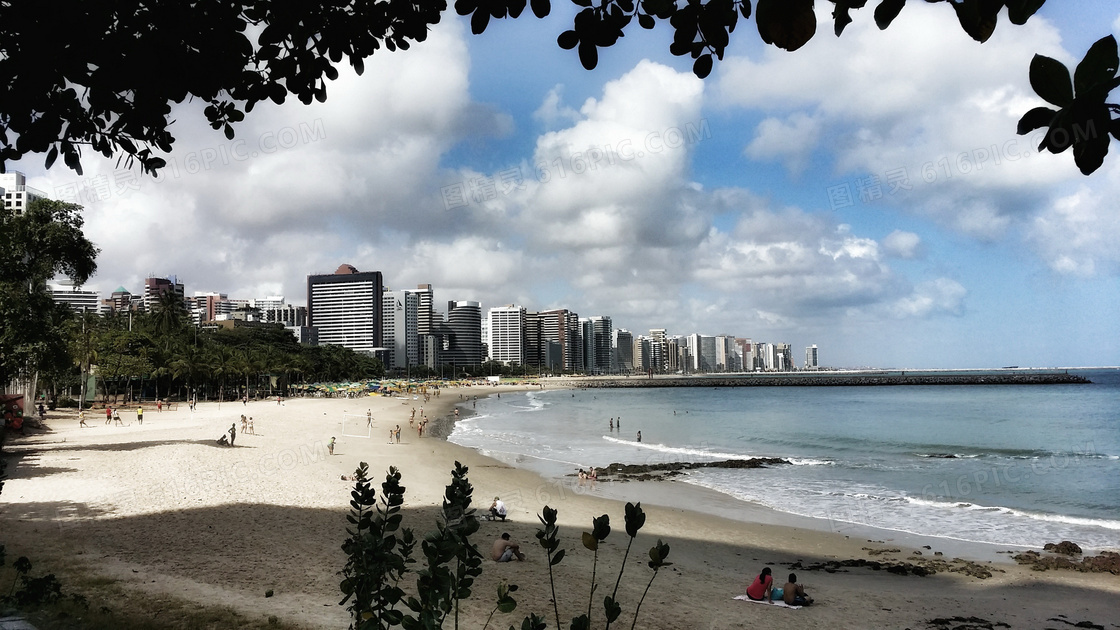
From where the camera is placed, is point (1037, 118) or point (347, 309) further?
point (347, 309)

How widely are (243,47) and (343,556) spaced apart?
991 cm

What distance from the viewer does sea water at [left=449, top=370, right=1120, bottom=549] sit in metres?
17.5

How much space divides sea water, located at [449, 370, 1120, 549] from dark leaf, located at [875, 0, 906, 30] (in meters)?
17.5

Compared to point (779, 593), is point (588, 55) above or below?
above

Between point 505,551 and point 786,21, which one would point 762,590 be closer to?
point 505,551

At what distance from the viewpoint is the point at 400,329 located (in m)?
181

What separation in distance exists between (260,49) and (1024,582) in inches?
592

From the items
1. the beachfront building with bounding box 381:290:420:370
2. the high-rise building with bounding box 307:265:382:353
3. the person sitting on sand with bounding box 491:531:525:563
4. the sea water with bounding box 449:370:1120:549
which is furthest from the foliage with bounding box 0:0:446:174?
the beachfront building with bounding box 381:290:420:370

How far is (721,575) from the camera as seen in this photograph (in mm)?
12234

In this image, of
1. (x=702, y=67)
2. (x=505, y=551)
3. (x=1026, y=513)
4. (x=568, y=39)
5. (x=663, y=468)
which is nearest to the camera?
(x=568, y=39)

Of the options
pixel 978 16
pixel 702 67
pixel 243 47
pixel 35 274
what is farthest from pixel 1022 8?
pixel 35 274

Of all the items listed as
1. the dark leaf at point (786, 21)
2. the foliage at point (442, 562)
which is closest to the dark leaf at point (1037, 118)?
the dark leaf at point (786, 21)

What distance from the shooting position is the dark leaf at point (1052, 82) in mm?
1217

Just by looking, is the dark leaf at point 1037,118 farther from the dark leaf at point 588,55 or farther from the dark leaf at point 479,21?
the dark leaf at point 479,21
